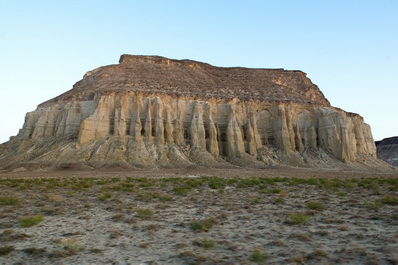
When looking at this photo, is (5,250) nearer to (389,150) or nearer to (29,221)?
(29,221)

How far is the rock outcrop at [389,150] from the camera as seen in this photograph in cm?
9481

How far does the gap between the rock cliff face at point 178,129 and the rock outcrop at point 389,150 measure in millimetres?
38921

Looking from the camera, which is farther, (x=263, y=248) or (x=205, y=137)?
(x=205, y=137)

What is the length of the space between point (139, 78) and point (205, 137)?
62.5 feet

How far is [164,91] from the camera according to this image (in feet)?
185

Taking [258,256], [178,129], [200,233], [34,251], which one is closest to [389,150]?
[178,129]

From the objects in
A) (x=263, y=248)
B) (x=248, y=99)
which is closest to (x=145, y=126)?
(x=248, y=99)

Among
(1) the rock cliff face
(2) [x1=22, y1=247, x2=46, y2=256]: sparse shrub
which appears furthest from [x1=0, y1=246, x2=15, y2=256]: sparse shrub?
(1) the rock cliff face

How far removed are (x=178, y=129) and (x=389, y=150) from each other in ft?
267

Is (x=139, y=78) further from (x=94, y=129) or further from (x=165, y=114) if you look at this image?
(x=94, y=129)

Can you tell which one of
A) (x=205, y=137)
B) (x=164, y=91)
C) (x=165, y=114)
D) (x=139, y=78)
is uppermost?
(x=139, y=78)

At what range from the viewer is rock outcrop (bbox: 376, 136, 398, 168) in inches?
3733

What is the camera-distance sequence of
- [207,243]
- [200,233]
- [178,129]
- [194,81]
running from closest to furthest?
1. [207,243]
2. [200,233]
3. [178,129]
4. [194,81]

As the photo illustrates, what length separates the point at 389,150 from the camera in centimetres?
10069
